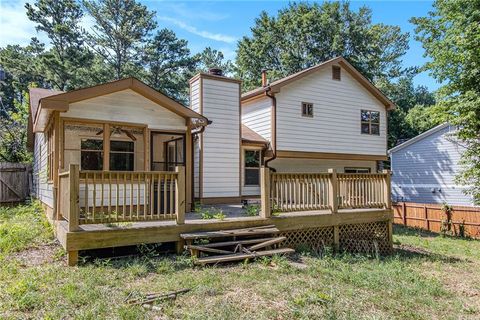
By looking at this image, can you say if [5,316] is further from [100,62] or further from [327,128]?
[100,62]

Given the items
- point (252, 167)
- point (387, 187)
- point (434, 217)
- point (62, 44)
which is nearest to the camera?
point (387, 187)

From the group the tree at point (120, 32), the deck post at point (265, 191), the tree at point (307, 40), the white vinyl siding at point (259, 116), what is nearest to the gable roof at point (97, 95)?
the deck post at point (265, 191)

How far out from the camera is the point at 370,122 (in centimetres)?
1648

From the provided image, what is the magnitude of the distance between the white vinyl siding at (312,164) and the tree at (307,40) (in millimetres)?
13788

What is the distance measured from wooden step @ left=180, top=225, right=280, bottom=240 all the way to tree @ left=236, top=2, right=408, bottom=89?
74.7 ft

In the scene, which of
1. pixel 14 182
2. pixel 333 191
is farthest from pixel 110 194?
pixel 14 182

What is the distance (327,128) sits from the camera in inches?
592

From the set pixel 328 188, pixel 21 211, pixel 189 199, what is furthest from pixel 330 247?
pixel 21 211

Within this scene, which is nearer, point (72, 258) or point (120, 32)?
point (72, 258)

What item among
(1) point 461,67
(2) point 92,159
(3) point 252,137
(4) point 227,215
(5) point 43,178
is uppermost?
(1) point 461,67

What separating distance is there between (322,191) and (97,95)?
5881mm

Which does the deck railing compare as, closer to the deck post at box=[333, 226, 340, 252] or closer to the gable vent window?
the deck post at box=[333, 226, 340, 252]

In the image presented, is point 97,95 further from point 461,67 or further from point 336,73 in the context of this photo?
point 461,67

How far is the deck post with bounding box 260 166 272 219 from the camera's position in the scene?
7.36 metres
